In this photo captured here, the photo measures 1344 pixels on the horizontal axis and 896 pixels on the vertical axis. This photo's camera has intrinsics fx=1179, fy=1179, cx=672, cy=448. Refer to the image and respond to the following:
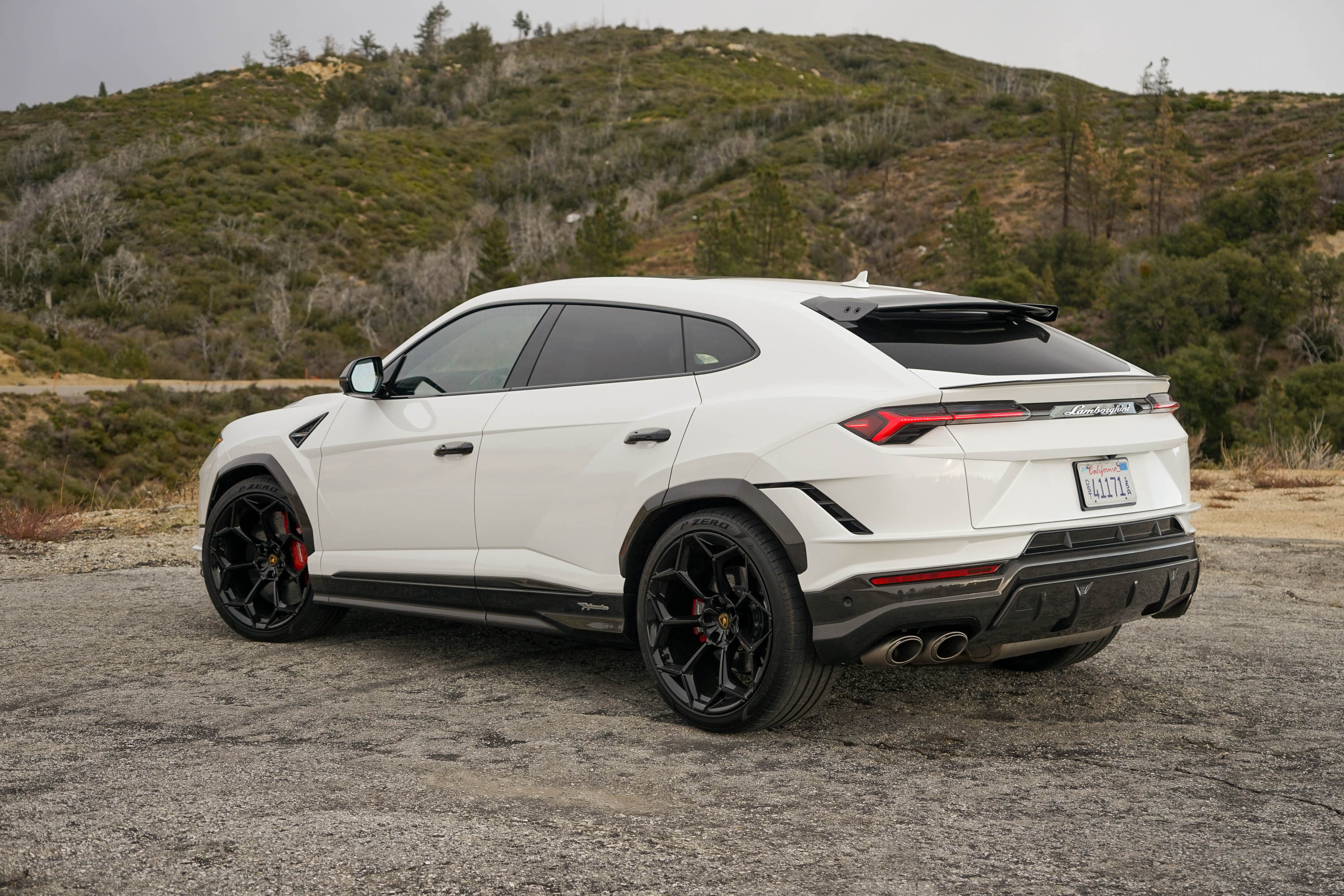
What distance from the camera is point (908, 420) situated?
3.72m

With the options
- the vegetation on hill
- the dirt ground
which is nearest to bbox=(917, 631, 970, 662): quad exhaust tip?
the dirt ground

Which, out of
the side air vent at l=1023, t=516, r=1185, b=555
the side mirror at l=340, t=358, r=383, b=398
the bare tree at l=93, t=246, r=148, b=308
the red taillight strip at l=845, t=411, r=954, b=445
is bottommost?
the side air vent at l=1023, t=516, r=1185, b=555

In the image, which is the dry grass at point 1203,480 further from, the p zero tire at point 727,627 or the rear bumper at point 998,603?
the p zero tire at point 727,627

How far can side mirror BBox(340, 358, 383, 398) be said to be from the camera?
5.41 metres

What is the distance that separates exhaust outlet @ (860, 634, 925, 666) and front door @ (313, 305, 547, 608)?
1.87 m

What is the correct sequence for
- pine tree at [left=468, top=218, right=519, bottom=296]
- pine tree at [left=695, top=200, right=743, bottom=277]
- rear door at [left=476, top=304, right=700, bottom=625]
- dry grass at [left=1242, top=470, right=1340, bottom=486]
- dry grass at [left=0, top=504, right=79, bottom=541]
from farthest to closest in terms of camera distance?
pine tree at [left=468, top=218, right=519, bottom=296]
pine tree at [left=695, top=200, right=743, bottom=277]
dry grass at [left=1242, top=470, right=1340, bottom=486]
dry grass at [left=0, top=504, right=79, bottom=541]
rear door at [left=476, top=304, right=700, bottom=625]

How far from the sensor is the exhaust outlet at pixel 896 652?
3.78 m

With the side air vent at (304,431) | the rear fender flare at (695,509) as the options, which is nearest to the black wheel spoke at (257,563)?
the side air vent at (304,431)

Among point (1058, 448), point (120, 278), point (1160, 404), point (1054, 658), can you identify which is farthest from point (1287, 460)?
point (120, 278)

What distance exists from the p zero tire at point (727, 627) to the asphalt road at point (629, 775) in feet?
0.48

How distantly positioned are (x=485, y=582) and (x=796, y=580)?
60.8 inches

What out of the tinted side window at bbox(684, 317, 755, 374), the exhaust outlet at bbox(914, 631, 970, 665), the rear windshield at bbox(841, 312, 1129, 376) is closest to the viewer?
the exhaust outlet at bbox(914, 631, 970, 665)

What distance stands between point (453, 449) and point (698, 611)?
1.41 meters

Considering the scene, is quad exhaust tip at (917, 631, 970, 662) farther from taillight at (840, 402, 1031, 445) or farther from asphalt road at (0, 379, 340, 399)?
asphalt road at (0, 379, 340, 399)
